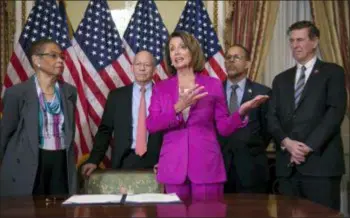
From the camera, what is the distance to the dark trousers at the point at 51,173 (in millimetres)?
3396

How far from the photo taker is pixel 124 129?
391 cm

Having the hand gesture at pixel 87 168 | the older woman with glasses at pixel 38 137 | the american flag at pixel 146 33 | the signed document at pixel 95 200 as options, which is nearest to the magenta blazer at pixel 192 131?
the signed document at pixel 95 200

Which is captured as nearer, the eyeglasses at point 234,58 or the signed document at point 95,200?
the signed document at point 95,200

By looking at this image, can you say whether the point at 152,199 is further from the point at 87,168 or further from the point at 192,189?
the point at 87,168

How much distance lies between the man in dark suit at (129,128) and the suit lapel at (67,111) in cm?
46

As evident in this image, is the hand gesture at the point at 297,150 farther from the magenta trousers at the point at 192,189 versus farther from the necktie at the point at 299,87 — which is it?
the magenta trousers at the point at 192,189

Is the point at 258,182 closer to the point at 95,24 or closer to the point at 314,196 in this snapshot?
the point at 314,196

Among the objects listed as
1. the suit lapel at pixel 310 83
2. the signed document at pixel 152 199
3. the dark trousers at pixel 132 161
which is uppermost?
the suit lapel at pixel 310 83

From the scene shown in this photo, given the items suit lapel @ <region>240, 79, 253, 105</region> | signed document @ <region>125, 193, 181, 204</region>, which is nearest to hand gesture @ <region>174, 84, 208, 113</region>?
signed document @ <region>125, 193, 181, 204</region>

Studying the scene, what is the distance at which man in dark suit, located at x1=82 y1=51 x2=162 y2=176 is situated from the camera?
387cm

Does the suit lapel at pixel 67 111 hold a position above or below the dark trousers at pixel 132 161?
above

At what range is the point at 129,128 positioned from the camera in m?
3.91

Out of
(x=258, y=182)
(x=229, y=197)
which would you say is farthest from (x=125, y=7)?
(x=229, y=197)

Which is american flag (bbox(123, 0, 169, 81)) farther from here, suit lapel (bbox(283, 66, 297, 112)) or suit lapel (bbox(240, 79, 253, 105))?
suit lapel (bbox(283, 66, 297, 112))
